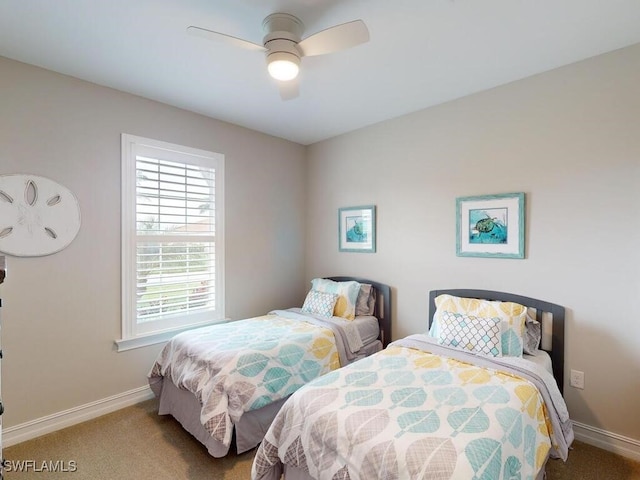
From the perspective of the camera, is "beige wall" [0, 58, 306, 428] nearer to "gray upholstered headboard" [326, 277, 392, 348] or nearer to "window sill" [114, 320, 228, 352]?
"window sill" [114, 320, 228, 352]

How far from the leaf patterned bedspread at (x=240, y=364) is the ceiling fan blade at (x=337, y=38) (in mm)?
1943

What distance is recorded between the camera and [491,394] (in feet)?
5.49

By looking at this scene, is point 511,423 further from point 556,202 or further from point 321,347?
point 556,202

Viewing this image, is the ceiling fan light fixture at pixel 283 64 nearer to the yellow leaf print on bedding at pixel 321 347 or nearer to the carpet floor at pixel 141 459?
the yellow leaf print on bedding at pixel 321 347

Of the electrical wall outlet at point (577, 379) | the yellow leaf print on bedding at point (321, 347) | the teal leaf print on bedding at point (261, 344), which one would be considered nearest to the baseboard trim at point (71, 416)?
the teal leaf print on bedding at point (261, 344)

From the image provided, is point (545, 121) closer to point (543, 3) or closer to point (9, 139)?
point (543, 3)

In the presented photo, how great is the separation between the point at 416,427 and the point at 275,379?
109 centimetres

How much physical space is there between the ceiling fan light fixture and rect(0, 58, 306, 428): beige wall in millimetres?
1566

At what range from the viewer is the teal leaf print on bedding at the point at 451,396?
161 centimetres

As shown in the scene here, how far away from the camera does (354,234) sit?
365 centimetres

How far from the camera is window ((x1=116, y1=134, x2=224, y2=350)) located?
2.80 m

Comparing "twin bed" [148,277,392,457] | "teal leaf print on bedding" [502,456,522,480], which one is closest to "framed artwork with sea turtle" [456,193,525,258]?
"twin bed" [148,277,392,457]

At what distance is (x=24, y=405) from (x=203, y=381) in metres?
1.35

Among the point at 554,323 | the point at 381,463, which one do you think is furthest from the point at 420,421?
the point at 554,323
